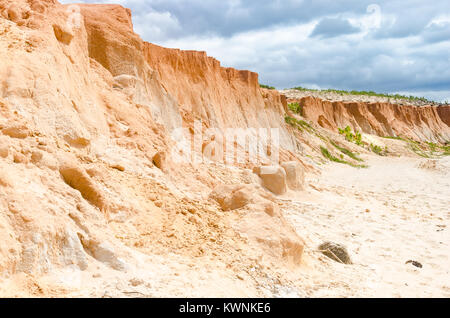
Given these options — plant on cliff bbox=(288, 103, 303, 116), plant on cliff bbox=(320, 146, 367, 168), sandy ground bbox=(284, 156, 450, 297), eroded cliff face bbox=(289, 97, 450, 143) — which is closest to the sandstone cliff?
sandy ground bbox=(284, 156, 450, 297)

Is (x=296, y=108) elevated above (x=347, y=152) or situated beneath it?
elevated above

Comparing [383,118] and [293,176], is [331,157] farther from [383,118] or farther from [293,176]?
[383,118]

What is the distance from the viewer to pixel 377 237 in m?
7.01

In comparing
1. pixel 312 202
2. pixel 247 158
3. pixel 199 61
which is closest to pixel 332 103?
pixel 199 61

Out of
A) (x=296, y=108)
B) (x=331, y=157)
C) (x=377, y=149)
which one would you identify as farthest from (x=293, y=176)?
(x=377, y=149)

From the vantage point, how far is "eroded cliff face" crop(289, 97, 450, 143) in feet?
110

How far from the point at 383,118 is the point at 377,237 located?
39.7 meters

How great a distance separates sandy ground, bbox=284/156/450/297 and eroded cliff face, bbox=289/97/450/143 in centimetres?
2008

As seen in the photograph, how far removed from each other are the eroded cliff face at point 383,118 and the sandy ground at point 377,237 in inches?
790

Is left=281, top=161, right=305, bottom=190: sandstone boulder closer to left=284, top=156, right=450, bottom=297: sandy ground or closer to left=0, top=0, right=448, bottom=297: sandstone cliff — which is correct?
left=284, top=156, right=450, bottom=297: sandy ground

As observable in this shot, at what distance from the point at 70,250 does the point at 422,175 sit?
18.3 metres

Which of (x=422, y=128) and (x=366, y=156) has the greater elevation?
(x=422, y=128)

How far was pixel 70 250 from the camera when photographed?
10.6 ft
